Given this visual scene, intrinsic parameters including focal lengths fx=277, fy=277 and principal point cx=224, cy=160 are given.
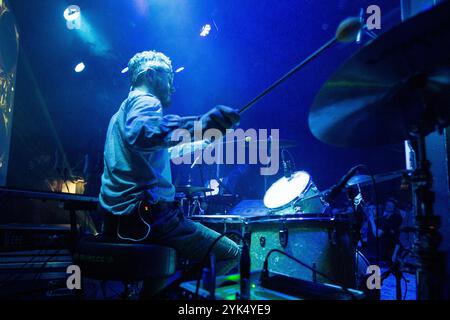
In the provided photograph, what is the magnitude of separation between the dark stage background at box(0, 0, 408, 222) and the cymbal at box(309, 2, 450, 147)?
188 inches

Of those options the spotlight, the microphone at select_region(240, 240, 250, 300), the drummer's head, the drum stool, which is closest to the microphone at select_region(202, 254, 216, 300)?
the microphone at select_region(240, 240, 250, 300)

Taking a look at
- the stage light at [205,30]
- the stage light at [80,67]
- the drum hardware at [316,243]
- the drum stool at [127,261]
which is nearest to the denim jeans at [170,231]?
the drum stool at [127,261]

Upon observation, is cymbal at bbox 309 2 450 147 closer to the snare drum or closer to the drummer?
the drummer

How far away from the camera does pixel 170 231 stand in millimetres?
1696

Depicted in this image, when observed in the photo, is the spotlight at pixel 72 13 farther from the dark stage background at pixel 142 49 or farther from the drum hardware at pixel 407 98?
the drum hardware at pixel 407 98

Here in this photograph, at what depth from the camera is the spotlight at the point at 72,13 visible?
516 cm

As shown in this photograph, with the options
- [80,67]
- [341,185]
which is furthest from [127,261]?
[80,67]

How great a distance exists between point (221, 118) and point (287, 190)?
2.14 metres

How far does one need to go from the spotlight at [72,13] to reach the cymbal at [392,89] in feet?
18.5

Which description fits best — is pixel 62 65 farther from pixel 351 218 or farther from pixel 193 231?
pixel 351 218

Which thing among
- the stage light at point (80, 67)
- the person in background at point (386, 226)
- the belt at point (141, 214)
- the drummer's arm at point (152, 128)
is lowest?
the person in background at point (386, 226)

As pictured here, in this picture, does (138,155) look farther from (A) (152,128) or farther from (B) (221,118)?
(B) (221,118)

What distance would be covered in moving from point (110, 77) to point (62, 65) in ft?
3.58

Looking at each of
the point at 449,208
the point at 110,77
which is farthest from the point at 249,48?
the point at 449,208
